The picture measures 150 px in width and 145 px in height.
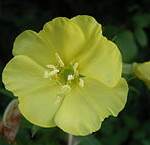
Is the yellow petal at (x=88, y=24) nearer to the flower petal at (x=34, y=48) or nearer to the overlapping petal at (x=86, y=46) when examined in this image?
the overlapping petal at (x=86, y=46)

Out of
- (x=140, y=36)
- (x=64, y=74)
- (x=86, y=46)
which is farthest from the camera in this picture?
(x=140, y=36)

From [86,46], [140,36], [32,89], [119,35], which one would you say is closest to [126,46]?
[119,35]

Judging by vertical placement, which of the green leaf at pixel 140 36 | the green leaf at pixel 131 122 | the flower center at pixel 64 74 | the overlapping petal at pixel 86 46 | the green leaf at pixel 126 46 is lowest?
the green leaf at pixel 131 122

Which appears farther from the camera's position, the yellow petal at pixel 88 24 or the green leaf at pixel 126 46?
the green leaf at pixel 126 46

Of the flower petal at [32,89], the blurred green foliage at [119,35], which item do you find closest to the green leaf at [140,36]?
the blurred green foliage at [119,35]

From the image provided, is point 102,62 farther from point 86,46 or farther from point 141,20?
point 141,20

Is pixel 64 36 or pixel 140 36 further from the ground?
pixel 64 36

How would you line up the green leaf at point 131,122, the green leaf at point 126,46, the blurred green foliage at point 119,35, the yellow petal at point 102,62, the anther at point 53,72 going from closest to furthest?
the yellow petal at point 102,62, the anther at point 53,72, the green leaf at point 126,46, the blurred green foliage at point 119,35, the green leaf at point 131,122

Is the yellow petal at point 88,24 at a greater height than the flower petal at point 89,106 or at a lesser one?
greater

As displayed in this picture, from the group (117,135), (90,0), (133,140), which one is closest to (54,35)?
(117,135)
